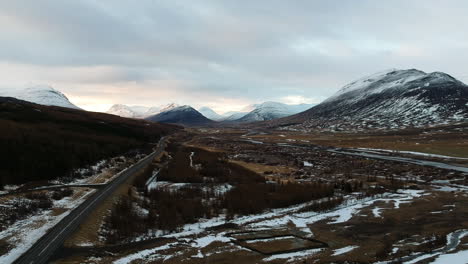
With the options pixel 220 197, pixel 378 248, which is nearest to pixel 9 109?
pixel 220 197

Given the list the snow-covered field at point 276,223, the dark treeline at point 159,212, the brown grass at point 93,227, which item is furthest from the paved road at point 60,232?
the snow-covered field at point 276,223

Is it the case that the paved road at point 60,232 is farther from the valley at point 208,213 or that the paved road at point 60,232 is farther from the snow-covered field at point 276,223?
the snow-covered field at point 276,223

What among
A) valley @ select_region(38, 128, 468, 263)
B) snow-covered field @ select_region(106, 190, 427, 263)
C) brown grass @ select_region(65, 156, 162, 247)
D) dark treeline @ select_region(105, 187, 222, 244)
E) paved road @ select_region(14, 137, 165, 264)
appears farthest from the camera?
dark treeline @ select_region(105, 187, 222, 244)

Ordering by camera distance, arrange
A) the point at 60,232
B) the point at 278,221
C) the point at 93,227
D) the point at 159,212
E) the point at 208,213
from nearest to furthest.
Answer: the point at 60,232, the point at 93,227, the point at 278,221, the point at 159,212, the point at 208,213

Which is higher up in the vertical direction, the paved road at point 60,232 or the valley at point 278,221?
the paved road at point 60,232

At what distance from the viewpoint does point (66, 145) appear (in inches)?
2211

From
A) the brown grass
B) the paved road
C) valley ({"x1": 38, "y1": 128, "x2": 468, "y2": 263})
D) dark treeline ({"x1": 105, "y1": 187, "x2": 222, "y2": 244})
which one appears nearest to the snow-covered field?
valley ({"x1": 38, "y1": 128, "x2": 468, "y2": 263})

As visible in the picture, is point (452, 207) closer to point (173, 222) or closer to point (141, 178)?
point (173, 222)

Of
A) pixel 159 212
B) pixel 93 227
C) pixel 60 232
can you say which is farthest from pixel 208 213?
pixel 60 232

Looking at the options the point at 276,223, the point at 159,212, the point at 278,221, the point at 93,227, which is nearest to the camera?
the point at 93,227

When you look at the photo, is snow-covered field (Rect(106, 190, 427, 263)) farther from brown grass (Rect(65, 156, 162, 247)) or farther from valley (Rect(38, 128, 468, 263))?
brown grass (Rect(65, 156, 162, 247))

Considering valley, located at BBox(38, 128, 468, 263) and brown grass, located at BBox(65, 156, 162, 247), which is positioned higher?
brown grass, located at BBox(65, 156, 162, 247)

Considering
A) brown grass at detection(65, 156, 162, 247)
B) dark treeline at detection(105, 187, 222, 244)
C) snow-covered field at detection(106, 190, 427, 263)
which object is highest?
brown grass at detection(65, 156, 162, 247)

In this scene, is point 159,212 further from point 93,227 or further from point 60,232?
point 60,232
